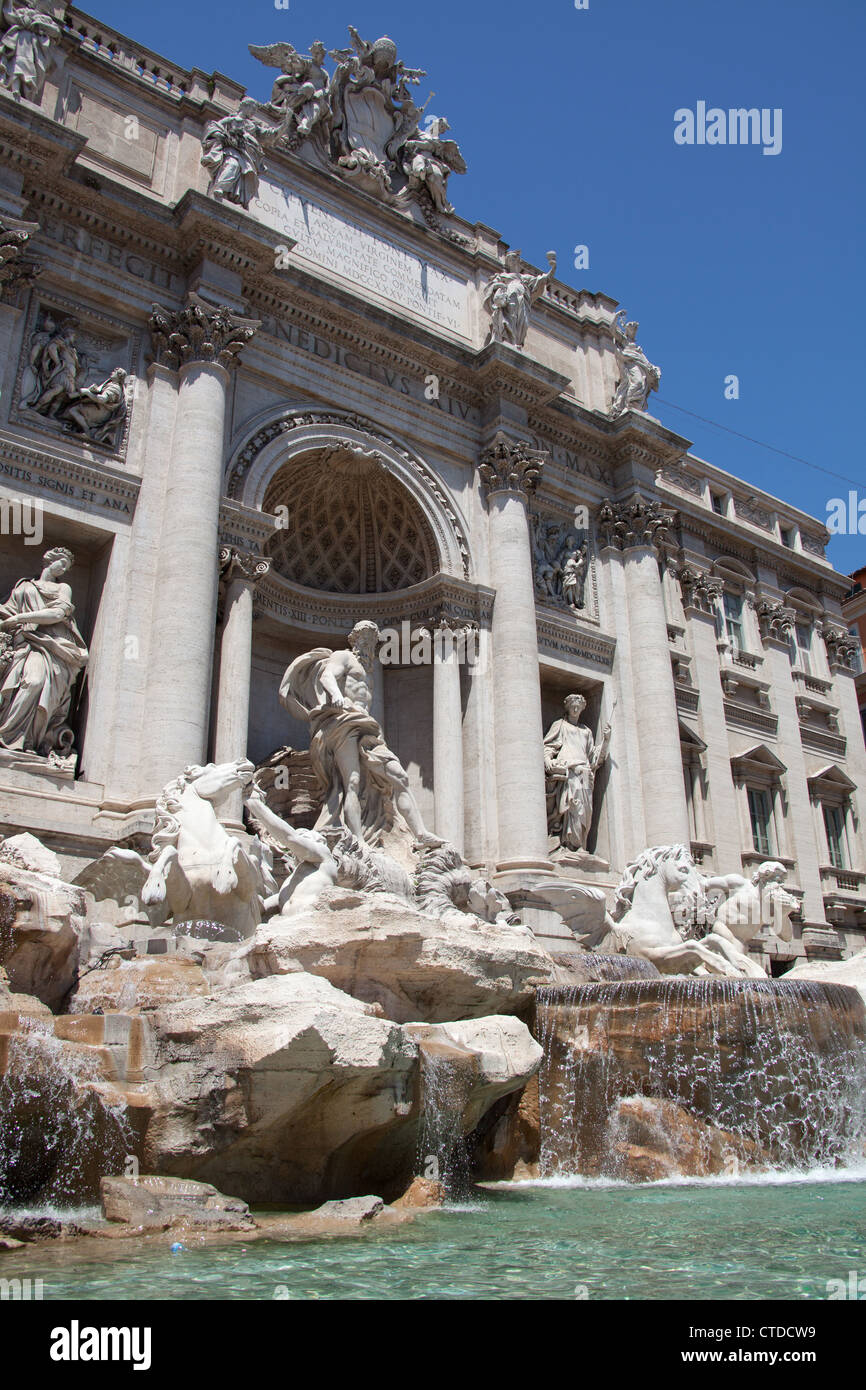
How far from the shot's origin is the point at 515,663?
19609 mm

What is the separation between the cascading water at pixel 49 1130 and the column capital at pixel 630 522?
19.2 m

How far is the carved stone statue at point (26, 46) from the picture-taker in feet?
54.3

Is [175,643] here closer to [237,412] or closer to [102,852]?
[102,852]

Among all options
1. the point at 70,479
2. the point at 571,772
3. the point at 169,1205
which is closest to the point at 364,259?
the point at 70,479

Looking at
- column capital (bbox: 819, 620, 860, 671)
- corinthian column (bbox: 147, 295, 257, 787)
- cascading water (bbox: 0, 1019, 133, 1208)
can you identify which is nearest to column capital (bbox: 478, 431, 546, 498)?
corinthian column (bbox: 147, 295, 257, 787)

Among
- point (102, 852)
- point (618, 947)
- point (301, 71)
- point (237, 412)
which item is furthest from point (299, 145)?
point (618, 947)

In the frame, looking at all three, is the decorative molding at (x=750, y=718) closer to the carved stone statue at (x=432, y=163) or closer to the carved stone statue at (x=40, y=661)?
the carved stone statue at (x=432, y=163)

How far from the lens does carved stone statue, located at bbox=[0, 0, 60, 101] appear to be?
1655 centimetres

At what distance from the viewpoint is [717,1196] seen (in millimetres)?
7863

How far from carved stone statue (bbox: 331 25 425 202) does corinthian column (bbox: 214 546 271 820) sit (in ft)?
31.8

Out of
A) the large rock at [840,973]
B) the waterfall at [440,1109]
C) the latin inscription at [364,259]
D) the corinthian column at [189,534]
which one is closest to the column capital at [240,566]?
the corinthian column at [189,534]

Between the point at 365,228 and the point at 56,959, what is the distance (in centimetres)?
1765

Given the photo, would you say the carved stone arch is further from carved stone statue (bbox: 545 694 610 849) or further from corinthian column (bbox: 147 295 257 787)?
carved stone statue (bbox: 545 694 610 849)

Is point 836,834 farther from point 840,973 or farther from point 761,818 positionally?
point 840,973
